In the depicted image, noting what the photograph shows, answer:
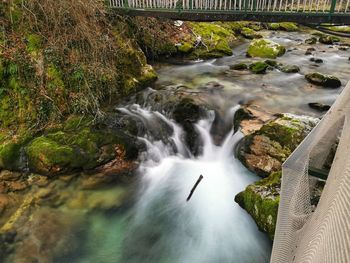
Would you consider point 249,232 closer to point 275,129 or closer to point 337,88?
point 275,129

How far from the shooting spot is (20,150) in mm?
7324

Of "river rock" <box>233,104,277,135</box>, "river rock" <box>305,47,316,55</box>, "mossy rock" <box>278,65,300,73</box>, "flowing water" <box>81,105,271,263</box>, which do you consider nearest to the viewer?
"flowing water" <box>81,105,271,263</box>

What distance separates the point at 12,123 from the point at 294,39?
1849 cm

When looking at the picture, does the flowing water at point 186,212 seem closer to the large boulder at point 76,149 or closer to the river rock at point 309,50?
the large boulder at point 76,149

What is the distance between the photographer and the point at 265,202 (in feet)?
17.6

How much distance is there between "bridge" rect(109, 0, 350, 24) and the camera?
24.6 ft

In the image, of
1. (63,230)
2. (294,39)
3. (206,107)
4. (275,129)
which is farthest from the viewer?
(294,39)

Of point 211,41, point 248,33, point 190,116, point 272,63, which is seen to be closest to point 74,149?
point 190,116

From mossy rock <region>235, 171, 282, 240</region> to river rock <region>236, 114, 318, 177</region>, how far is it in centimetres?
112

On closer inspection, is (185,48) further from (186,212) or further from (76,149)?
(186,212)

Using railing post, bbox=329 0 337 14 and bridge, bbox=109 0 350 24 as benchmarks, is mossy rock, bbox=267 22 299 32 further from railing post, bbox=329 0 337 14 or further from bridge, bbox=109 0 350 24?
railing post, bbox=329 0 337 14

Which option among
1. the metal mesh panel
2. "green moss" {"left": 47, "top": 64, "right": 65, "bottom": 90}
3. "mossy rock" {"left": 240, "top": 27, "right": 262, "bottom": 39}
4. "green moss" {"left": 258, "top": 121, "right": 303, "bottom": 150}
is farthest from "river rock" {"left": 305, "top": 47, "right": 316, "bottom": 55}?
the metal mesh panel

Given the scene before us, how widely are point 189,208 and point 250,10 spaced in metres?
5.40

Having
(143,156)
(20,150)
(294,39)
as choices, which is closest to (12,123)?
(20,150)
